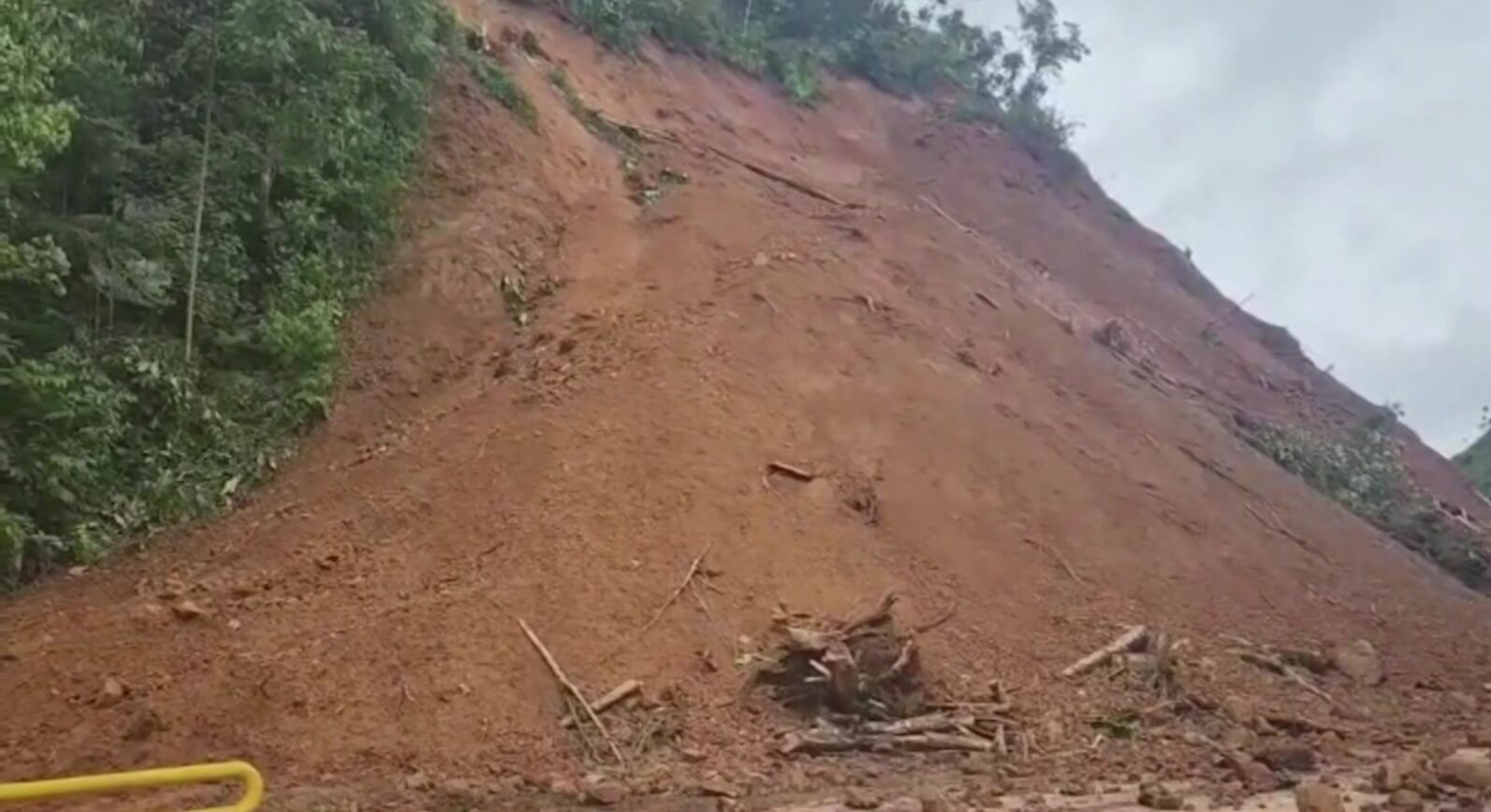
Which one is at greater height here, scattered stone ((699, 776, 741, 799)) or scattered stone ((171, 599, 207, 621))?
scattered stone ((699, 776, 741, 799))

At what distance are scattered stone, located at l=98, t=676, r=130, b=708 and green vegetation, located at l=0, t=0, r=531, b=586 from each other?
1.67 m

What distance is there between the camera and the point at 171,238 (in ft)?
35.3

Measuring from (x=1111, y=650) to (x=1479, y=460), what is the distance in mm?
22779

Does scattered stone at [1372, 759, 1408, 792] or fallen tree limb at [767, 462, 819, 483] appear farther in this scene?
fallen tree limb at [767, 462, 819, 483]

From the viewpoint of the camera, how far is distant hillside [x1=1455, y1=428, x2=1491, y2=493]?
2630 centimetres

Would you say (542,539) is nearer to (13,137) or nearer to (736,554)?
(736,554)

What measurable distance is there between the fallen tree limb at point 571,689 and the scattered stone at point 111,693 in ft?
7.48

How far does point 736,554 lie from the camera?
362 inches

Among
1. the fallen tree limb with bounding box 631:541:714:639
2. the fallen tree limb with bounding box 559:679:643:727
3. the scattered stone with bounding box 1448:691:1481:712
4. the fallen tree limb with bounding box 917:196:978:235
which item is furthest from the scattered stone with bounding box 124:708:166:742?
the fallen tree limb with bounding box 917:196:978:235

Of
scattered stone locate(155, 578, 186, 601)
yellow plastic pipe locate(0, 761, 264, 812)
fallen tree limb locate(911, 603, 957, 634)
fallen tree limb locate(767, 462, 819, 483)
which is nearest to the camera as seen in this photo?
yellow plastic pipe locate(0, 761, 264, 812)

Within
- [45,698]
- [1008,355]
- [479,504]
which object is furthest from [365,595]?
[1008,355]

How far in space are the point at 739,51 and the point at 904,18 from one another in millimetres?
7095

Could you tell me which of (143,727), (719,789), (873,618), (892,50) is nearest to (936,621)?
(873,618)

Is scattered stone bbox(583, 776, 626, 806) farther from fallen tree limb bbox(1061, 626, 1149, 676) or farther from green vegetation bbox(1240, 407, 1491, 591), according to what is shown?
green vegetation bbox(1240, 407, 1491, 591)
